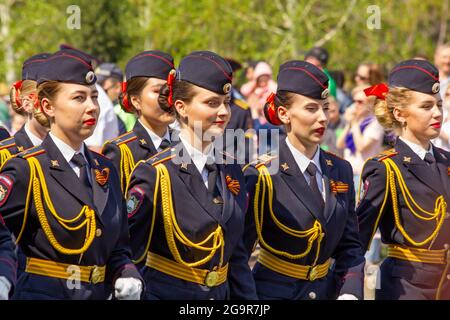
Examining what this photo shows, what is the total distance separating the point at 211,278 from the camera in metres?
5.87

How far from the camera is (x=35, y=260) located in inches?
220

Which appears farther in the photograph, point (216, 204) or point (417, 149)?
point (417, 149)

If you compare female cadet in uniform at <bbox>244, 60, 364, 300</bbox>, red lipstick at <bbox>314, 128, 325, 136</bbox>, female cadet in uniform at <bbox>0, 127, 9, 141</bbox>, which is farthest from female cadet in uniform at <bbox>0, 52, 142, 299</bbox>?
female cadet in uniform at <bbox>0, 127, 9, 141</bbox>

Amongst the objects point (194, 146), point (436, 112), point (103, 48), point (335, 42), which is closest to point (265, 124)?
point (436, 112)

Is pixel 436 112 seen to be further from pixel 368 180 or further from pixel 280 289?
pixel 280 289

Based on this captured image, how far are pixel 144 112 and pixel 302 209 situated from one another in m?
2.33

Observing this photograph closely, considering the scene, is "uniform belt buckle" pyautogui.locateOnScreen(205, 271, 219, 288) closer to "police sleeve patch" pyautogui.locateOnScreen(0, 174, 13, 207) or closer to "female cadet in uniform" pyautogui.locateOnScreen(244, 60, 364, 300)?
"female cadet in uniform" pyautogui.locateOnScreen(244, 60, 364, 300)

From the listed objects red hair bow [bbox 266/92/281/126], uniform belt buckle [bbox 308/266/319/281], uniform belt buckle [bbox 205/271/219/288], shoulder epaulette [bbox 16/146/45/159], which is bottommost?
uniform belt buckle [bbox 308/266/319/281]

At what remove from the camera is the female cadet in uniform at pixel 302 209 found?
6.26 m

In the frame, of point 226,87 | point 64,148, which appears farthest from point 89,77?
point 226,87

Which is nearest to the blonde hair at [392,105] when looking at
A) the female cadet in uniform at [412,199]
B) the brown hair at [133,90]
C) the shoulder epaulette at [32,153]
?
the female cadet in uniform at [412,199]

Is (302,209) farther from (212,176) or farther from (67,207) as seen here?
(67,207)

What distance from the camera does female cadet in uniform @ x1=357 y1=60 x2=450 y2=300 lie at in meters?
6.71

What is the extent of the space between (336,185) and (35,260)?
1.80 meters
